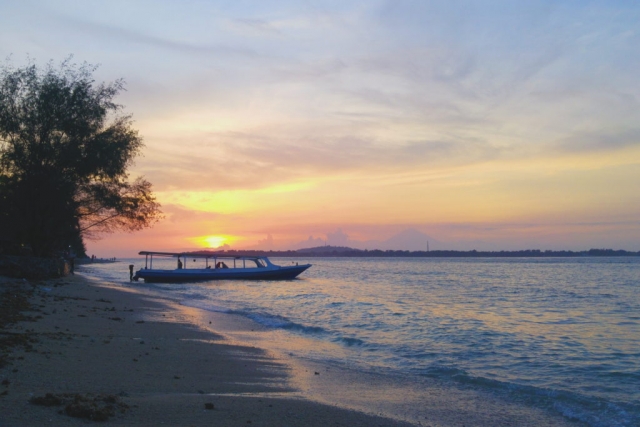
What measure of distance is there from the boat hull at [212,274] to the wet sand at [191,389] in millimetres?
37702

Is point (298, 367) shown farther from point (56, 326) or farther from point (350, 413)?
point (56, 326)

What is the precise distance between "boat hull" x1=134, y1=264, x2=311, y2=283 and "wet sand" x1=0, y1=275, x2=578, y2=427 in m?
37.7

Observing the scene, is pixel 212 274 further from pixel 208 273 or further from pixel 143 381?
pixel 143 381

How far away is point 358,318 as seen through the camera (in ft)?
70.9

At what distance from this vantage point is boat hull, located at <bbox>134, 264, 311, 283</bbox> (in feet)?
162

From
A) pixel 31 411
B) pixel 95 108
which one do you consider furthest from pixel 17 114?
pixel 31 411

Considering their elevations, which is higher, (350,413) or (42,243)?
(42,243)

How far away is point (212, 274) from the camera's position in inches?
2016

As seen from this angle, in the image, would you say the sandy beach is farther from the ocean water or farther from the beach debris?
the ocean water

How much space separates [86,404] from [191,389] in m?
2.13

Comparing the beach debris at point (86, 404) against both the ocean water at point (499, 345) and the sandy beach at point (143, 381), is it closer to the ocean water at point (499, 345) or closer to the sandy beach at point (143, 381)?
the sandy beach at point (143, 381)

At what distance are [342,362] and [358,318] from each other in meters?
9.55

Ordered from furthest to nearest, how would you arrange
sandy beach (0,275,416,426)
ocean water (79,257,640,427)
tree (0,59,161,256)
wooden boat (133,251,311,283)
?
1. wooden boat (133,251,311,283)
2. tree (0,59,161,256)
3. ocean water (79,257,640,427)
4. sandy beach (0,275,416,426)

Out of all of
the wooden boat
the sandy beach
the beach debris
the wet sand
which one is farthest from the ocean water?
the wooden boat
